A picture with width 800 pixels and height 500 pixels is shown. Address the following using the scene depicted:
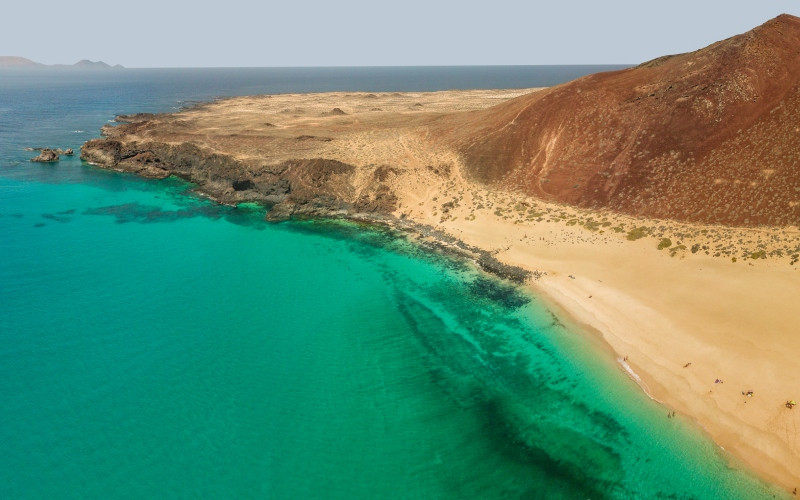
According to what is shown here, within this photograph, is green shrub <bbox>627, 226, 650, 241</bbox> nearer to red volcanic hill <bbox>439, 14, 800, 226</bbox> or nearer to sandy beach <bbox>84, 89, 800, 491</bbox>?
sandy beach <bbox>84, 89, 800, 491</bbox>

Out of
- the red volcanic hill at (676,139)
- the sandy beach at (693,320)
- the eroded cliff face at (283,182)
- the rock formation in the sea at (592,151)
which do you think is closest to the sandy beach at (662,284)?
the sandy beach at (693,320)

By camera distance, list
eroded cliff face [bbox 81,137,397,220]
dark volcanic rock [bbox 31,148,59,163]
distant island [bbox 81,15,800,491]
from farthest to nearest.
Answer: dark volcanic rock [bbox 31,148,59,163], eroded cliff face [bbox 81,137,397,220], distant island [bbox 81,15,800,491]

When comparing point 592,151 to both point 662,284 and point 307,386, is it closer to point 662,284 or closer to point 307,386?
point 662,284

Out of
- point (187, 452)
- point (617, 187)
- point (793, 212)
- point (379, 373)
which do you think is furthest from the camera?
point (617, 187)

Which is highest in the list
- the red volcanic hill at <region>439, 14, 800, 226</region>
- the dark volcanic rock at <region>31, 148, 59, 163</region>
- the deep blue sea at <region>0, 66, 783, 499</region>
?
the red volcanic hill at <region>439, 14, 800, 226</region>

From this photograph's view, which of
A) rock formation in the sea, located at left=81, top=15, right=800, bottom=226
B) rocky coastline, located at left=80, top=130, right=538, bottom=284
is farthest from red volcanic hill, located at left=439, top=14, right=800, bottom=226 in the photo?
rocky coastline, located at left=80, top=130, right=538, bottom=284

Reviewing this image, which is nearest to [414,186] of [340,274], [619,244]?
[340,274]

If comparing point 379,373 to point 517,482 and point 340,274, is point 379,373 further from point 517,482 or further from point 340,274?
point 340,274
